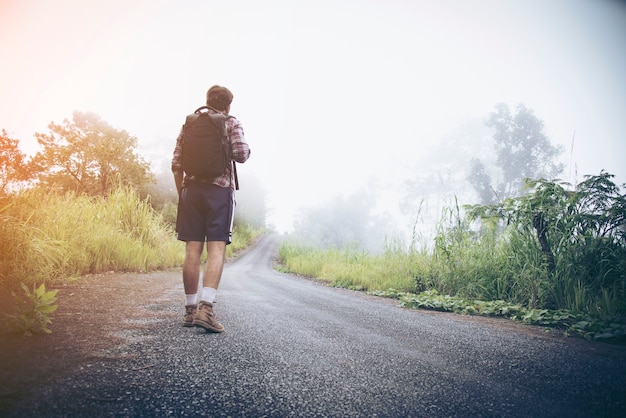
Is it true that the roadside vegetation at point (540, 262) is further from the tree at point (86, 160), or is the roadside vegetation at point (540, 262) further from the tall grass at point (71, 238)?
the tree at point (86, 160)

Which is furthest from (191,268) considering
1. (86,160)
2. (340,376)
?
(86,160)

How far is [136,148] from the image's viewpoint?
65.7ft

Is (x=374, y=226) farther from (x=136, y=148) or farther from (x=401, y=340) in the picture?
(x=401, y=340)

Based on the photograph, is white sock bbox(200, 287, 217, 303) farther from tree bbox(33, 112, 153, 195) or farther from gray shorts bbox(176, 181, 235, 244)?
tree bbox(33, 112, 153, 195)

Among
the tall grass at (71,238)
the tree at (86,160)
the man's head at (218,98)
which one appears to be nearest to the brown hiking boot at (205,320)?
the man's head at (218,98)

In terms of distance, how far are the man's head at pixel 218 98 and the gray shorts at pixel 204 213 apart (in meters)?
0.77

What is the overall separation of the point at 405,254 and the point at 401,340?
14.1ft

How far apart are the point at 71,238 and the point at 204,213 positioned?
128 inches

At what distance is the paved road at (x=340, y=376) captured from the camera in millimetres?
1109

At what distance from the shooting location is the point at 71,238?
4.23 m

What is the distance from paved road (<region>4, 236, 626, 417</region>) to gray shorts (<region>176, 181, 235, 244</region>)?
74cm

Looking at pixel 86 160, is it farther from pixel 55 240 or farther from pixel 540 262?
pixel 540 262

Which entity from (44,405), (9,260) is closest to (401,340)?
(44,405)

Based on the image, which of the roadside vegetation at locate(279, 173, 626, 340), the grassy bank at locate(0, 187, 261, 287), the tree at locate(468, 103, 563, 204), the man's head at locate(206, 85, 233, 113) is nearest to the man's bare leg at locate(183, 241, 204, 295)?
the man's head at locate(206, 85, 233, 113)
